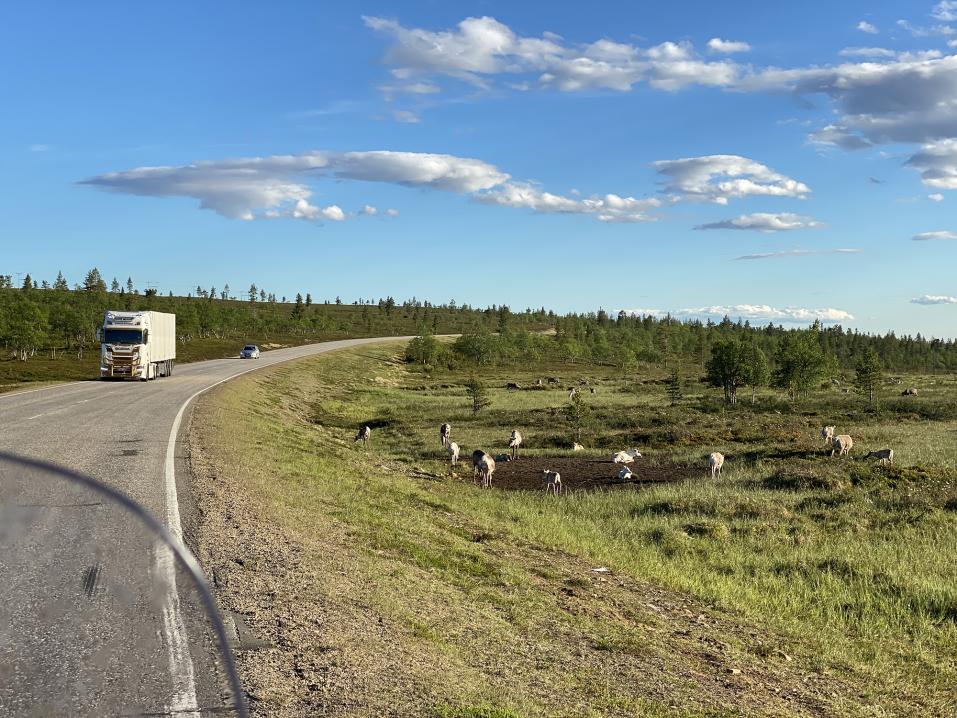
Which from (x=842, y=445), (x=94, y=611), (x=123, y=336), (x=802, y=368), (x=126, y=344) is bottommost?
(x=842, y=445)

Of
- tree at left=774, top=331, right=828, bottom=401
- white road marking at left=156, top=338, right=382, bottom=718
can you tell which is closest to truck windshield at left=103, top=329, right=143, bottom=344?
white road marking at left=156, top=338, right=382, bottom=718

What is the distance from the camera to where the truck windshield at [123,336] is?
128ft

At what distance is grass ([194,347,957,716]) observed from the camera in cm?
814

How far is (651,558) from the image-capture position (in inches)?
628

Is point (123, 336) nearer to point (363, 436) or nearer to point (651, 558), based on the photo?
point (363, 436)

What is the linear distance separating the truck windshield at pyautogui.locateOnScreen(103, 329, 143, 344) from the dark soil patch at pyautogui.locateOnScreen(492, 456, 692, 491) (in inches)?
851

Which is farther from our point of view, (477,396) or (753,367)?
(753,367)

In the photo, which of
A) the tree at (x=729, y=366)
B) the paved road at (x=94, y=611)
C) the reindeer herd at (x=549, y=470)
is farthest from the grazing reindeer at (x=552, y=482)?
the tree at (x=729, y=366)

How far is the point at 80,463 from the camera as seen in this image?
49.5 ft

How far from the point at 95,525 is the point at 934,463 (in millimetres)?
33380

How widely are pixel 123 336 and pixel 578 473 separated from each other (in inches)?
1026

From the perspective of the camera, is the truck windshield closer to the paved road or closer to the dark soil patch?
the dark soil patch

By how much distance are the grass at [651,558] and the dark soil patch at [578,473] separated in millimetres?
1586

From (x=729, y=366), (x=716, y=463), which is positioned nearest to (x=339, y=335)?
(x=729, y=366)
